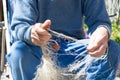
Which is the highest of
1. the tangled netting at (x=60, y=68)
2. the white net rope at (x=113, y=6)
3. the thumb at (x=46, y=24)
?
the thumb at (x=46, y=24)

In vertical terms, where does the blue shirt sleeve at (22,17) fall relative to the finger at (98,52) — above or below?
above

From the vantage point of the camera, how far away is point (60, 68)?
7.07 feet

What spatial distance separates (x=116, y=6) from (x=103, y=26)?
2.86 metres

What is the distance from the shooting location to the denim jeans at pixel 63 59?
6.54 feet

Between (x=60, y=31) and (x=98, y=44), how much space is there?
0.41 metres

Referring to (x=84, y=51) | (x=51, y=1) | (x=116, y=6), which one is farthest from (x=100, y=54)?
(x=116, y=6)

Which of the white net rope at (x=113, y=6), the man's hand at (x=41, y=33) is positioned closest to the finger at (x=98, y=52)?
the man's hand at (x=41, y=33)

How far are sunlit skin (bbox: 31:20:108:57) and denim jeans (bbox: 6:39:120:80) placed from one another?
8cm

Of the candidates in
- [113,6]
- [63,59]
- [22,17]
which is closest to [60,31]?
[63,59]

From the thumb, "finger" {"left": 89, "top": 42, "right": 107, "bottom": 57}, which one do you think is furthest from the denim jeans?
the thumb

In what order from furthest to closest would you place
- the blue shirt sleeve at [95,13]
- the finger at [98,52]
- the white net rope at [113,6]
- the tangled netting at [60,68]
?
1. the white net rope at [113,6]
2. the blue shirt sleeve at [95,13]
3. the tangled netting at [60,68]
4. the finger at [98,52]

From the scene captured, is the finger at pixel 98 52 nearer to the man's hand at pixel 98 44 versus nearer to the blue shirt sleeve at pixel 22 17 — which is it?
the man's hand at pixel 98 44

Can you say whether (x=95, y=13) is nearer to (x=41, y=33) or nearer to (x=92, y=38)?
(x=92, y=38)

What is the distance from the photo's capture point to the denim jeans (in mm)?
1992
